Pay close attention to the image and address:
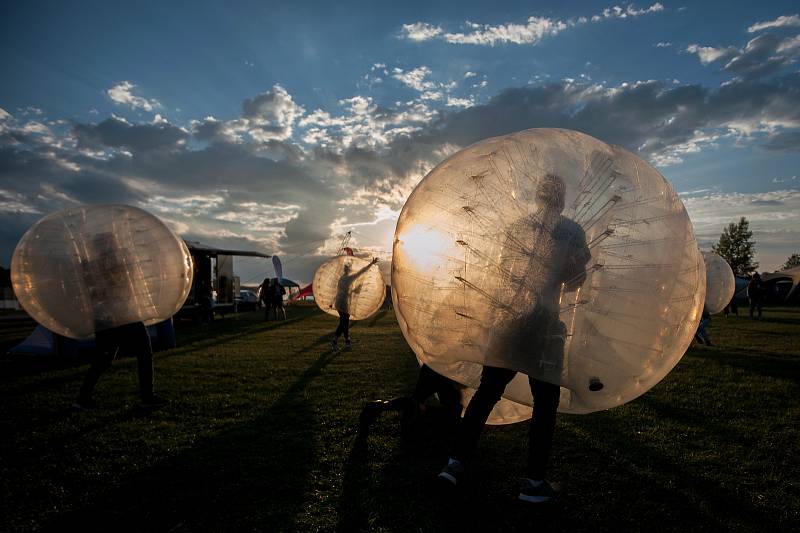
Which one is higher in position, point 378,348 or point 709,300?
point 709,300

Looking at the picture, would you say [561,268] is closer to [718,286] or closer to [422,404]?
[422,404]

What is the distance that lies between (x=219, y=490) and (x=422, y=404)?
7.04 feet

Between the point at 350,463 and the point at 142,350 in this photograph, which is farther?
the point at 142,350

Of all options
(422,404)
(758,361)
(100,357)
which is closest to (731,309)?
(758,361)

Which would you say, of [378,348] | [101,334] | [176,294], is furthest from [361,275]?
[101,334]

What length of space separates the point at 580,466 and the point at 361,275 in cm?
893

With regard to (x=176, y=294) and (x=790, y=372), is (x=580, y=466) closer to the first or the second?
(x=176, y=294)

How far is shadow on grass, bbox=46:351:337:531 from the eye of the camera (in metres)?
3.16

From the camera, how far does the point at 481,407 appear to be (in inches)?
137

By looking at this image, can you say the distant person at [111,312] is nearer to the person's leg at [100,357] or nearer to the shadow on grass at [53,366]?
the person's leg at [100,357]

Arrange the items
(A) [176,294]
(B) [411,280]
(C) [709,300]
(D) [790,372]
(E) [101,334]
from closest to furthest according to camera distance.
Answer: (B) [411,280]
(E) [101,334]
(A) [176,294]
(D) [790,372]
(C) [709,300]

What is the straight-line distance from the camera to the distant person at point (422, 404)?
15.4 feet

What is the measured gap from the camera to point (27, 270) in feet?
19.5

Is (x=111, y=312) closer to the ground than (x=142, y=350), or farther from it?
farther from it
